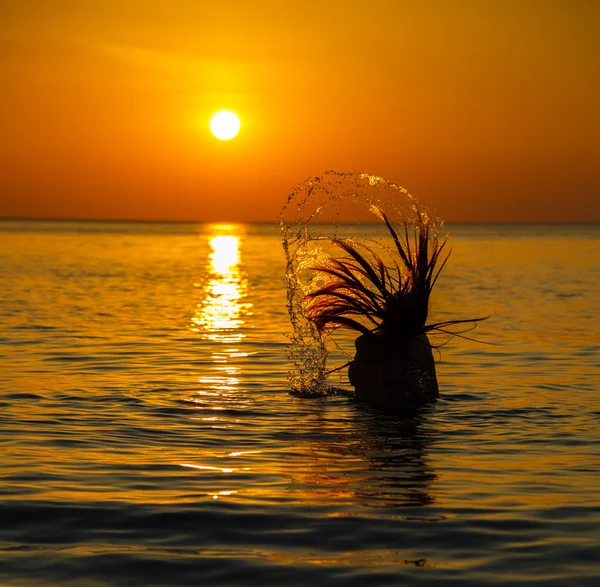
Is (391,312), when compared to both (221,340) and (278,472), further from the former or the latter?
(221,340)

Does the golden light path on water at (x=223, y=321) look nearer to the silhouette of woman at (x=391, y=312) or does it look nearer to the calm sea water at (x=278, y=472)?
the calm sea water at (x=278, y=472)

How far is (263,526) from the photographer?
761 cm

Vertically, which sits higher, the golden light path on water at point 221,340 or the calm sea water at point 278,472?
the golden light path on water at point 221,340

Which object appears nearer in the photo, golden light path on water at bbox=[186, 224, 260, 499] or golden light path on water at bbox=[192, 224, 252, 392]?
golden light path on water at bbox=[186, 224, 260, 499]

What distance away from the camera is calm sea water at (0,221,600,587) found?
6.83 m

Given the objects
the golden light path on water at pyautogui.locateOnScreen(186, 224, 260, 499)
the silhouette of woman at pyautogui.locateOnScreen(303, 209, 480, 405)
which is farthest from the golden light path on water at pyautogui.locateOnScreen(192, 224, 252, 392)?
the silhouette of woman at pyautogui.locateOnScreen(303, 209, 480, 405)

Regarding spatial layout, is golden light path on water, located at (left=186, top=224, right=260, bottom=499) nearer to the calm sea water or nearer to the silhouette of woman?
the calm sea water

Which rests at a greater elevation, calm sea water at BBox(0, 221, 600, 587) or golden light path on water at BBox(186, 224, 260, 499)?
golden light path on water at BBox(186, 224, 260, 499)

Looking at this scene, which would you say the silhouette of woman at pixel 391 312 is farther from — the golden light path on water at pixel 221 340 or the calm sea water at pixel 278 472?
the golden light path on water at pixel 221 340

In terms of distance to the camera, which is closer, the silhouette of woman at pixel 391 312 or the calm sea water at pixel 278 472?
the calm sea water at pixel 278 472

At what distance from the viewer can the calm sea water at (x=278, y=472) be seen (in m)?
6.83

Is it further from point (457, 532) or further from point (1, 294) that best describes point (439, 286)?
point (457, 532)

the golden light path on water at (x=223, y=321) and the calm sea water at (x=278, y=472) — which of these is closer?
the calm sea water at (x=278, y=472)

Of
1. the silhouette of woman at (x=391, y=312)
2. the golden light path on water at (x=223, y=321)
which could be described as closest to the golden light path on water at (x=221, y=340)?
the golden light path on water at (x=223, y=321)
